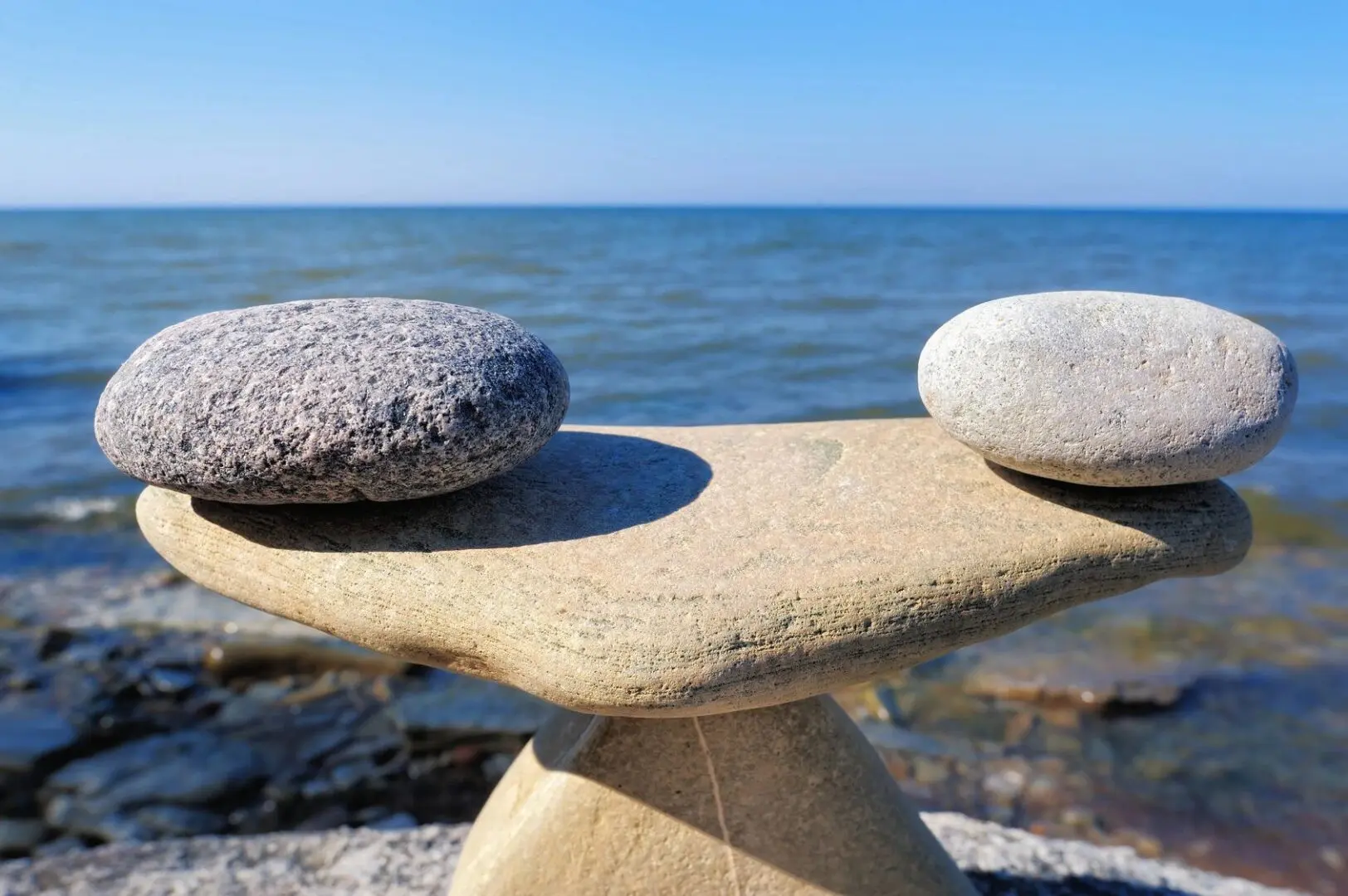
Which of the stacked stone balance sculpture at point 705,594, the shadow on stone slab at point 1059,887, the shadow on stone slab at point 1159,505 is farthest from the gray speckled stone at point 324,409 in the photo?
the shadow on stone slab at point 1059,887

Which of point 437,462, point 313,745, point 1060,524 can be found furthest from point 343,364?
point 313,745

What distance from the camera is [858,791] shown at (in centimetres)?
218

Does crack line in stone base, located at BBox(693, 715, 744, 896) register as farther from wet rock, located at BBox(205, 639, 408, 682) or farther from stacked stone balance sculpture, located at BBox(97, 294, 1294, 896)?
wet rock, located at BBox(205, 639, 408, 682)

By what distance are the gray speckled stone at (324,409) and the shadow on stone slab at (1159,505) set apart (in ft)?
3.51

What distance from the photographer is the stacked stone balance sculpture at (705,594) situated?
1.58 metres

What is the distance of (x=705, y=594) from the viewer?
1.59m

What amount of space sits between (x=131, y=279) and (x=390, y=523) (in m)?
16.4

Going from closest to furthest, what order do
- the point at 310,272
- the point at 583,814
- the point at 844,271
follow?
the point at 583,814 → the point at 310,272 → the point at 844,271

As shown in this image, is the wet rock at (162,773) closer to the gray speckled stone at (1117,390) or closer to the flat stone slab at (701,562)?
the flat stone slab at (701,562)

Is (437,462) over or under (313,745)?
over

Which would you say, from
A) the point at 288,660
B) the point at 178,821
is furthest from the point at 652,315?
the point at 178,821

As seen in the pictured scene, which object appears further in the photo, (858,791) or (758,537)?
(858,791)

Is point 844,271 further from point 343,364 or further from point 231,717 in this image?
point 343,364

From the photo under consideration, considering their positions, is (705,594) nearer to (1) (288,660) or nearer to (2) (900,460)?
(2) (900,460)
